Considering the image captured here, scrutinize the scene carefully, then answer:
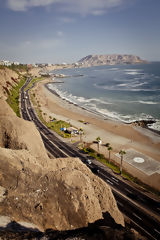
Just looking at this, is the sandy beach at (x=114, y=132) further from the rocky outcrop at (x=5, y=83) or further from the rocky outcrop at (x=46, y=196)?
the rocky outcrop at (x=46, y=196)

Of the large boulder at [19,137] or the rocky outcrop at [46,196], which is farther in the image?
the large boulder at [19,137]

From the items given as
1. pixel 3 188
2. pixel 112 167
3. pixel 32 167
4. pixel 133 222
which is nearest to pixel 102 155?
pixel 112 167

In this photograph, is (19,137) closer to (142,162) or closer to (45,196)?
(45,196)

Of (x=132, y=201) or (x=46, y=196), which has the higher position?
(x=46, y=196)

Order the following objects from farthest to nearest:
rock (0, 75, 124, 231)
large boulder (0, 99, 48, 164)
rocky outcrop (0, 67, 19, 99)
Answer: rocky outcrop (0, 67, 19, 99) → large boulder (0, 99, 48, 164) → rock (0, 75, 124, 231)

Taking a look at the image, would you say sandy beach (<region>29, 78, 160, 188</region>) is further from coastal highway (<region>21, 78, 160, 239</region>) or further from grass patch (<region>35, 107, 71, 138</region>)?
coastal highway (<region>21, 78, 160, 239</region>)

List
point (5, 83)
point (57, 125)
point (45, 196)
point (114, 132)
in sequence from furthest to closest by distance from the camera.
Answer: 1. point (5, 83)
2. point (57, 125)
3. point (114, 132)
4. point (45, 196)

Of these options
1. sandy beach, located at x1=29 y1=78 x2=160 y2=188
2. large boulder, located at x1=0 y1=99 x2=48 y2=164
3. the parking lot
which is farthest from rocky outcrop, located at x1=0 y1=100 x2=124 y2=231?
the parking lot

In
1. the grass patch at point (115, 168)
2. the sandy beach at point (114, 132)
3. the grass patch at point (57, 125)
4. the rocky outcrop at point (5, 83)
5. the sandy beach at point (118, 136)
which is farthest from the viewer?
the rocky outcrop at point (5, 83)

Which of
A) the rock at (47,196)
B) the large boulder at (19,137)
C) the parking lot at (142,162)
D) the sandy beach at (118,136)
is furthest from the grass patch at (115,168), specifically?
the large boulder at (19,137)

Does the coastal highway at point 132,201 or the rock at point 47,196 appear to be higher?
the rock at point 47,196

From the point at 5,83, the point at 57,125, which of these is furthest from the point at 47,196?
the point at 5,83
